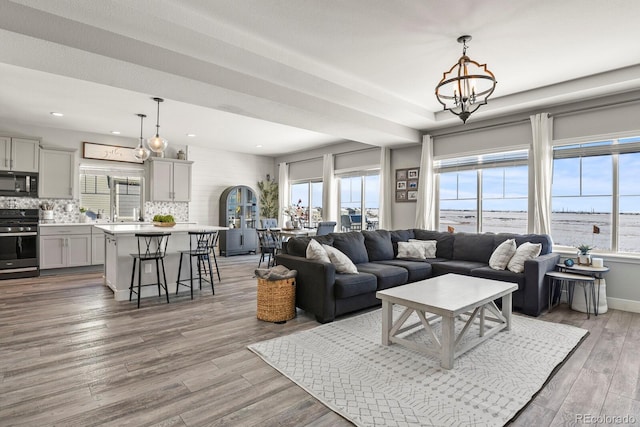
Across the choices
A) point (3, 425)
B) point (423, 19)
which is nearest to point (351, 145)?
point (423, 19)

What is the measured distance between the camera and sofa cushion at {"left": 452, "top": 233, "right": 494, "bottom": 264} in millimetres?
4922

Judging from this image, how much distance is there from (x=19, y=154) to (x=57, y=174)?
636 mm

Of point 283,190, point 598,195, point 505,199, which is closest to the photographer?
point 598,195

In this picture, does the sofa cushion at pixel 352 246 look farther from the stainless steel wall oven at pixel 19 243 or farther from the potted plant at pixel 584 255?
the stainless steel wall oven at pixel 19 243

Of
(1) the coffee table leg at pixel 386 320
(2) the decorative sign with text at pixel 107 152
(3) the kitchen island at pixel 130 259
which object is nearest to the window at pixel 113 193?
(2) the decorative sign with text at pixel 107 152

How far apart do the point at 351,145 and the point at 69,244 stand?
19.6 ft

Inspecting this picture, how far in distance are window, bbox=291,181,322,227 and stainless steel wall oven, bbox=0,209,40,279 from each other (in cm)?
548

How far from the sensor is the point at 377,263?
481cm

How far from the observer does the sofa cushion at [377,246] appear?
5043 millimetres

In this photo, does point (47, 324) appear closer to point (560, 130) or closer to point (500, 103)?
point (500, 103)

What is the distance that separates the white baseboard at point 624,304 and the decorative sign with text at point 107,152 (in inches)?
348

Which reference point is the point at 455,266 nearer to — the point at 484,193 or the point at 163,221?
the point at 484,193

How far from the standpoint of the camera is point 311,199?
9.10 m

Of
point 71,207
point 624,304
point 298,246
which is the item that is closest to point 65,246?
point 71,207
